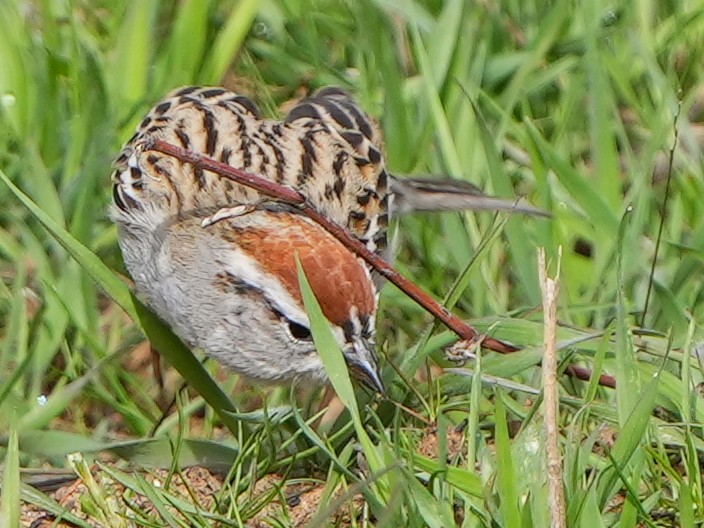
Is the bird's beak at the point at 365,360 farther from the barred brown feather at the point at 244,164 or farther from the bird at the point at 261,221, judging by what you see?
the barred brown feather at the point at 244,164

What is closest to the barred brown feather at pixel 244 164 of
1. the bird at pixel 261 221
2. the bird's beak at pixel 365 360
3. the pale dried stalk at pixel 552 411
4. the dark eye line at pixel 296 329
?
the bird at pixel 261 221

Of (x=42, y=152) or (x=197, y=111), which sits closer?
(x=197, y=111)

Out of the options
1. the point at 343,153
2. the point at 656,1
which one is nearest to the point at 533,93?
the point at 656,1

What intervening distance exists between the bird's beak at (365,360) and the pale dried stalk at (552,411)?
0.61 m

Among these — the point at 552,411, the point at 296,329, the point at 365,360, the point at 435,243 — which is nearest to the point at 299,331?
the point at 296,329

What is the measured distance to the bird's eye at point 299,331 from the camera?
357 cm

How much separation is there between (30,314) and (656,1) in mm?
2491

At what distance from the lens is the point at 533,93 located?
511 cm

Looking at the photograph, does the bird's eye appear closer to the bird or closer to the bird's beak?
the bird

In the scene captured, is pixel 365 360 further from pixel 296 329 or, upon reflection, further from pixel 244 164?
pixel 244 164

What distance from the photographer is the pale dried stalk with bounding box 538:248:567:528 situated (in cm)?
276

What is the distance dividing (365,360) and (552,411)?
0.69 meters

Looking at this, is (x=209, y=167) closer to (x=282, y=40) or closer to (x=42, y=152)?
(x=42, y=152)

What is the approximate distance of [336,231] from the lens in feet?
11.6
